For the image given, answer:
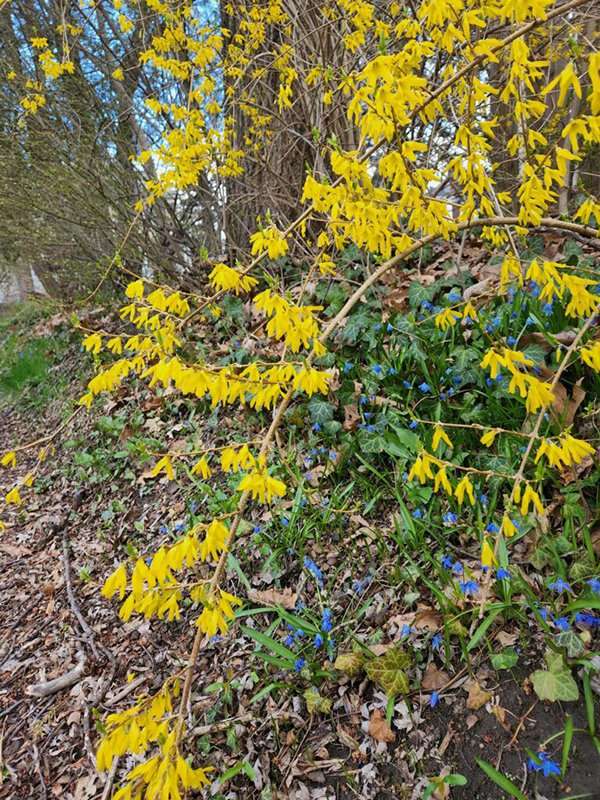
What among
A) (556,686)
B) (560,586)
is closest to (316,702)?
(556,686)

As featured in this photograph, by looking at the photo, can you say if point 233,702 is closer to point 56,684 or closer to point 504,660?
point 56,684

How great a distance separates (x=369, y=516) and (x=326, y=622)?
60 cm

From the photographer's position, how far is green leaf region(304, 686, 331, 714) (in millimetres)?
1812

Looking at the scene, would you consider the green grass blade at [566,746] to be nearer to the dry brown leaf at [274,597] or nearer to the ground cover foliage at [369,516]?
the ground cover foliage at [369,516]

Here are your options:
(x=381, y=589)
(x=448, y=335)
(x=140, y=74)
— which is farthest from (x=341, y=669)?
(x=140, y=74)

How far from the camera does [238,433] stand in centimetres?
336

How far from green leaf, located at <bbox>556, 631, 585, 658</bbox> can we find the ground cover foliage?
2 centimetres

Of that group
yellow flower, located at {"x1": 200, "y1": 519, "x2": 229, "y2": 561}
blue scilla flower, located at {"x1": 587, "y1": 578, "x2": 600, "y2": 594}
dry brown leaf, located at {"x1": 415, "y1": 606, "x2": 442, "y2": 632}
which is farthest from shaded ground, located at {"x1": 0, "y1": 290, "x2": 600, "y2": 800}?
yellow flower, located at {"x1": 200, "y1": 519, "x2": 229, "y2": 561}

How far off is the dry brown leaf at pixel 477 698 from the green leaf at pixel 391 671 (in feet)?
0.67

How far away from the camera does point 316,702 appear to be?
1827mm

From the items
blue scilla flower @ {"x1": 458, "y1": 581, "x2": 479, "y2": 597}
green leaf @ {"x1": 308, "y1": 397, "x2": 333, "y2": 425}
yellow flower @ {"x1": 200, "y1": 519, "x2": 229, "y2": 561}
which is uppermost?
yellow flower @ {"x1": 200, "y1": 519, "x2": 229, "y2": 561}

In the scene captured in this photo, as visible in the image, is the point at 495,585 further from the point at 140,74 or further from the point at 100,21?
the point at 100,21

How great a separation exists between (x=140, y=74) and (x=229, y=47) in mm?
1507

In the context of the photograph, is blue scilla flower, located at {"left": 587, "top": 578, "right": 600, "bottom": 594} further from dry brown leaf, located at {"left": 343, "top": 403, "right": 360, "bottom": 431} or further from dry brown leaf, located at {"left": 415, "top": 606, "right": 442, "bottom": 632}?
dry brown leaf, located at {"left": 343, "top": 403, "right": 360, "bottom": 431}
